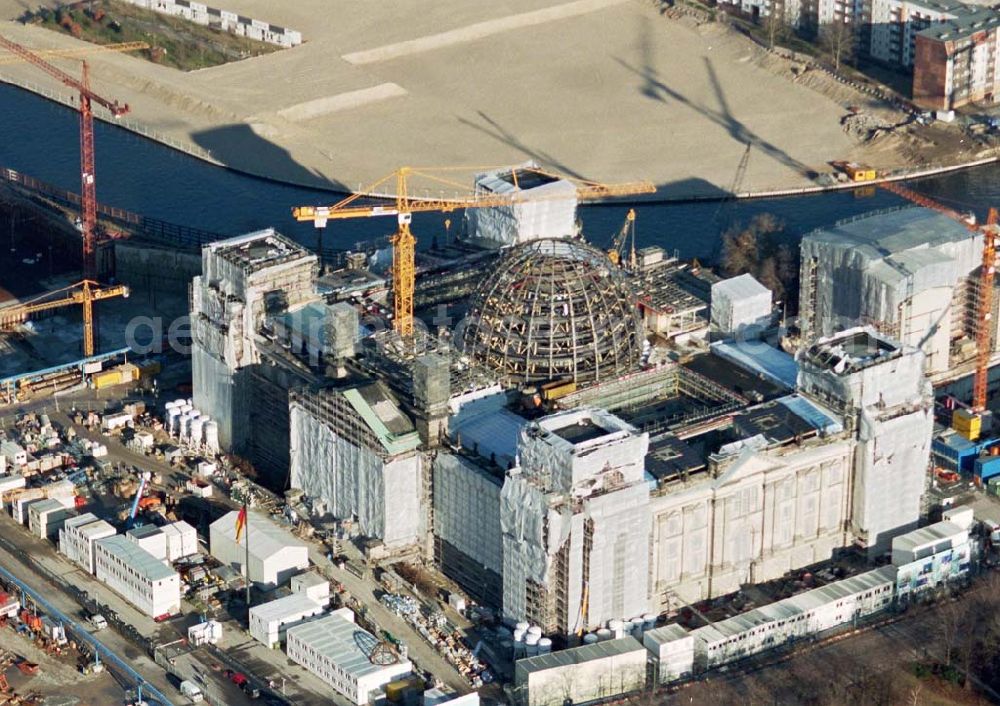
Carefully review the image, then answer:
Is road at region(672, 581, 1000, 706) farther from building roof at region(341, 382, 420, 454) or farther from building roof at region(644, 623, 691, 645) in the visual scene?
building roof at region(341, 382, 420, 454)

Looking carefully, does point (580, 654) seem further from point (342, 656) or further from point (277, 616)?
point (277, 616)

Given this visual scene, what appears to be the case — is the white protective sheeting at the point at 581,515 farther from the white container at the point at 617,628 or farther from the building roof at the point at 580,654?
the building roof at the point at 580,654

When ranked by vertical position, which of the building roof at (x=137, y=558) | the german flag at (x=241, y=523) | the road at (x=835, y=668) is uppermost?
the german flag at (x=241, y=523)

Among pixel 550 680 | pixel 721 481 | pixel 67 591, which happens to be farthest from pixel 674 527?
pixel 67 591

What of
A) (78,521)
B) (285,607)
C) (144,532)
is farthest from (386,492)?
(78,521)

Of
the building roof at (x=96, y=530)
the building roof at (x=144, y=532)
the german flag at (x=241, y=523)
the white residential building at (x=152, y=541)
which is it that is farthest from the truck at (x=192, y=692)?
the building roof at (x=96, y=530)
